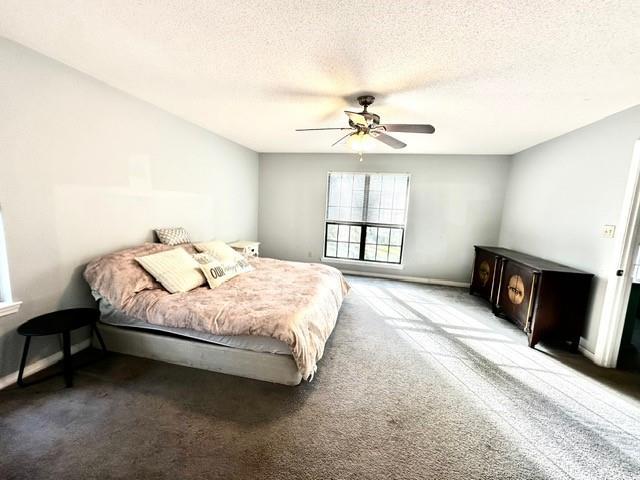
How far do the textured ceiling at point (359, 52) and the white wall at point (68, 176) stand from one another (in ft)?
0.73

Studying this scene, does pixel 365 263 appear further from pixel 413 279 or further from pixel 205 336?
pixel 205 336

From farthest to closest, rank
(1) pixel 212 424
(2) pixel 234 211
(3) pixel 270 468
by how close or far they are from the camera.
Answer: (2) pixel 234 211, (1) pixel 212 424, (3) pixel 270 468

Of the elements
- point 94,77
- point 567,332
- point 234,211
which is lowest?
point 567,332

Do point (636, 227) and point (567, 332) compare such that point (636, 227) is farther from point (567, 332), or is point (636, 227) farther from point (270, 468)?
point (270, 468)

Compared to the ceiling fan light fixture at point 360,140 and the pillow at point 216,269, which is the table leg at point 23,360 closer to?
the pillow at point 216,269

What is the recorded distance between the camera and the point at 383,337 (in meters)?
2.83

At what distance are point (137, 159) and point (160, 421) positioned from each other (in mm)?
2461

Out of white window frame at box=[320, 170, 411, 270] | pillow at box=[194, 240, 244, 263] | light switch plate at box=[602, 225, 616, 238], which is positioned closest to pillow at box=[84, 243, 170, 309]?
pillow at box=[194, 240, 244, 263]

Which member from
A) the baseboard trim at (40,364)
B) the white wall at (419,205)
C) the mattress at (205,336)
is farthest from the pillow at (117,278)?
the white wall at (419,205)

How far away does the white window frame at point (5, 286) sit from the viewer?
180 cm

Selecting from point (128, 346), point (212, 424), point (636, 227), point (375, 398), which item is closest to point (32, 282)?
point (128, 346)

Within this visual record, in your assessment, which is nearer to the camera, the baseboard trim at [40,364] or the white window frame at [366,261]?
the baseboard trim at [40,364]

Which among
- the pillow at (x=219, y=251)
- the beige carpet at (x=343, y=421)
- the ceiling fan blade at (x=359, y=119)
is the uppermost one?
the ceiling fan blade at (x=359, y=119)

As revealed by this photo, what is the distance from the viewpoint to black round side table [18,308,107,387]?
1.77 metres
